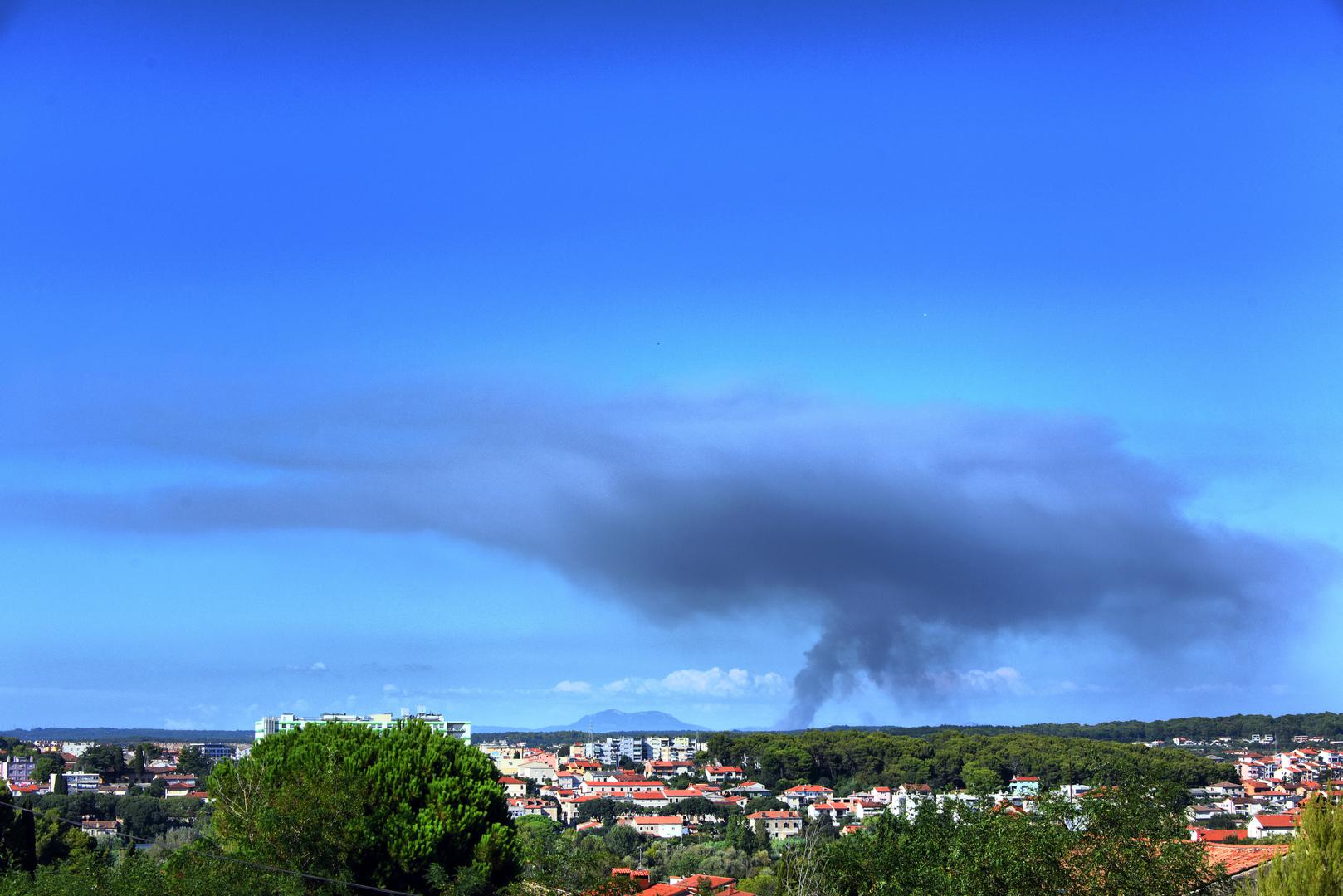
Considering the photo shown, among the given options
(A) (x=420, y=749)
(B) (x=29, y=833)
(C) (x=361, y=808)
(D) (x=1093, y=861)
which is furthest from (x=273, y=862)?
(B) (x=29, y=833)

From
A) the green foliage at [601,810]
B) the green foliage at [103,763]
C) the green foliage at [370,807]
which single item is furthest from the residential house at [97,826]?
the green foliage at [370,807]

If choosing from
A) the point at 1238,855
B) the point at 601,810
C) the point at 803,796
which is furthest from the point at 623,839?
the point at 1238,855

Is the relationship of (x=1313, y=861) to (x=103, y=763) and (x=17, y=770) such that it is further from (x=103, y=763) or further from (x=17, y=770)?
(x=17, y=770)

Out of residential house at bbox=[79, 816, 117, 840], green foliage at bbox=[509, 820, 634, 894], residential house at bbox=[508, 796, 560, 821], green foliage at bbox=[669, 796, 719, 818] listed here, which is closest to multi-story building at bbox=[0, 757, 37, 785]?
residential house at bbox=[79, 816, 117, 840]

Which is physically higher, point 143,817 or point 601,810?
point 143,817

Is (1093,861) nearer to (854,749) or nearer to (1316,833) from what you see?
(1316,833)

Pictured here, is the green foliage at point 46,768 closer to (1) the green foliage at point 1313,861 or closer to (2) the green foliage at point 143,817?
(2) the green foliage at point 143,817
